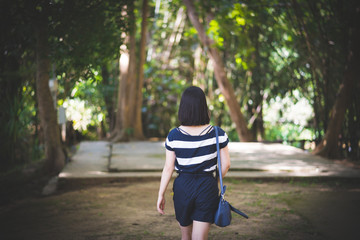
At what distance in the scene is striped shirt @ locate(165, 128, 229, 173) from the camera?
3166 mm

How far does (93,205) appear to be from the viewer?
5816 millimetres

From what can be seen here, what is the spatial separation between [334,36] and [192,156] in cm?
726

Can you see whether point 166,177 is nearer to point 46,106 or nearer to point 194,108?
point 194,108

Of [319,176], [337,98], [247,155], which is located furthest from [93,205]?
[337,98]

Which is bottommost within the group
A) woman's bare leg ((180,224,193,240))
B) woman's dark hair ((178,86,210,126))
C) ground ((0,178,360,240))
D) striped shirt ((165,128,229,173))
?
ground ((0,178,360,240))

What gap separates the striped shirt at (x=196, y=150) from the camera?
10.4 ft

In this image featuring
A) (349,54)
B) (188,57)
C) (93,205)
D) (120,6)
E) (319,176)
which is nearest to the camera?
(93,205)

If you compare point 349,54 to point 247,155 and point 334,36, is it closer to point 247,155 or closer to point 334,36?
point 334,36

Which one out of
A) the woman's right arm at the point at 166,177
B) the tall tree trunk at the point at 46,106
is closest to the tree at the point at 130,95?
the tall tree trunk at the point at 46,106

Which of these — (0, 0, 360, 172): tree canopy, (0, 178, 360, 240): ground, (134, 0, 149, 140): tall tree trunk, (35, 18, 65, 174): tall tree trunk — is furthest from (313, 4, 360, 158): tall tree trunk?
(134, 0, 149, 140): tall tree trunk

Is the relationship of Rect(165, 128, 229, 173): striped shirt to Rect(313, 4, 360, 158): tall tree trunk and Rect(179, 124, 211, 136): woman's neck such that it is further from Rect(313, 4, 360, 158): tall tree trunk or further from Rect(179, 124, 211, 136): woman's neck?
Answer: Rect(313, 4, 360, 158): tall tree trunk

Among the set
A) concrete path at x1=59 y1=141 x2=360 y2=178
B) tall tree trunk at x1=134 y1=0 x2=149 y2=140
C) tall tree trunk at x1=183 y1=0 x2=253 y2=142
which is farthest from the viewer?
tall tree trunk at x1=134 y1=0 x2=149 y2=140

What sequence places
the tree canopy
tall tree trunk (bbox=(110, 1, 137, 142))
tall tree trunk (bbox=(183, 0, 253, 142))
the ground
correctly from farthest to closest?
1. tall tree trunk (bbox=(110, 1, 137, 142))
2. tall tree trunk (bbox=(183, 0, 253, 142))
3. the tree canopy
4. the ground

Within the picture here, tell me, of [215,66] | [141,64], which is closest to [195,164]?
[215,66]
